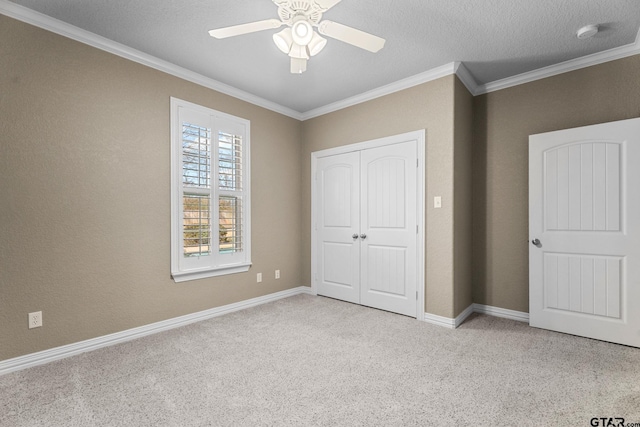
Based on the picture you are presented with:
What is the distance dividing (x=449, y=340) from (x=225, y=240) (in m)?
2.52

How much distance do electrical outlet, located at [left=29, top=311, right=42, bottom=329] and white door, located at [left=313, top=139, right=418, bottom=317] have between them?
9.59 ft

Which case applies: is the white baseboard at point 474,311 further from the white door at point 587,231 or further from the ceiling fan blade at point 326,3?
the ceiling fan blade at point 326,3

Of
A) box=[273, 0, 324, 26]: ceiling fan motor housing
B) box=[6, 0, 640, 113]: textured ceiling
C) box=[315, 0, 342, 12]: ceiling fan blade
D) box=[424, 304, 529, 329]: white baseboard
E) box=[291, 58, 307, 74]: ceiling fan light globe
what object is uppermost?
box=[6, 0, 640, 113]: textured ceiling

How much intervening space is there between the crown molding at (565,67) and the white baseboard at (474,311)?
8.05 ft

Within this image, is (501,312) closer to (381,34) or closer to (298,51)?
(381,34)

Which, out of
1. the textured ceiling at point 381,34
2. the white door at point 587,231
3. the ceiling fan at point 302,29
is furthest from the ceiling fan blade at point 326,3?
the white door at point 587,231

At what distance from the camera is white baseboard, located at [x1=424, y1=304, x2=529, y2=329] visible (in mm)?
3164

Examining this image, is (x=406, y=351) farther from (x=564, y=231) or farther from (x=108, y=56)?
(x=108, y=56)

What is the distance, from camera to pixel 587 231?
9.35ft

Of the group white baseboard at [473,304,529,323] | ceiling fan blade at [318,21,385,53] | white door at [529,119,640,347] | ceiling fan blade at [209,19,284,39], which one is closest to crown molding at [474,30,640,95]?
white door at [529,119,640,347]

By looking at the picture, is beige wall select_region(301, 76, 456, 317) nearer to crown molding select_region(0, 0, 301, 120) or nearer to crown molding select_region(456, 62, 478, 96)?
crown molding select_region(456, 62, 478, 96)

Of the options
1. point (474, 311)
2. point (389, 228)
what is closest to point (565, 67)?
point (389, 228)

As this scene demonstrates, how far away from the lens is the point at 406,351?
260 cm

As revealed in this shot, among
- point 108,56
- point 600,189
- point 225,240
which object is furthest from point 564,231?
point 108,56
